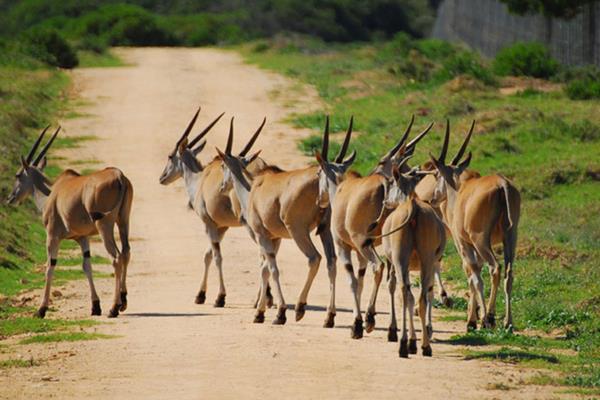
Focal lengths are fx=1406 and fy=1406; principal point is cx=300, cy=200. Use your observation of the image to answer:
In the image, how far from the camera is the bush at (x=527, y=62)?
37.2 m

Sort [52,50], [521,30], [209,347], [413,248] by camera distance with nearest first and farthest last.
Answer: [413,248] < [209,347] < [521,30] < [52,50]

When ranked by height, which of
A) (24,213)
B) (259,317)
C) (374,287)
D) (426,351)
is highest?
(374,287)

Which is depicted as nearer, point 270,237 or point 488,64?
point 270,237

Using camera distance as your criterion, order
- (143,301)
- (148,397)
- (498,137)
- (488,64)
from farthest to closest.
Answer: (488,64) < (498,137) < (143,301) < (148,397)

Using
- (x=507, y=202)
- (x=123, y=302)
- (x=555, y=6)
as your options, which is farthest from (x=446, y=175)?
(x=555, y=6)

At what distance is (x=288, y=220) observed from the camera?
15453mm

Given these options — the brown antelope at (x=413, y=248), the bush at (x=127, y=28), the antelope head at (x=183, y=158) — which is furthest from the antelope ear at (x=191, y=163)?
the bush at (x=127, y=28)

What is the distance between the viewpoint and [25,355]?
44.7 ft

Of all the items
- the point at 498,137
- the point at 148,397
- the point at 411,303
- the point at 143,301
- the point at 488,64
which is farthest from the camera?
the point at 488,64

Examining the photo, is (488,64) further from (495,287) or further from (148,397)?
(148,397)

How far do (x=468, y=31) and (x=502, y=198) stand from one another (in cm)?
3811

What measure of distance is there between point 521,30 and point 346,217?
28.6 meters

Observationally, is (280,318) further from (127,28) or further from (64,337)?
(127,28)

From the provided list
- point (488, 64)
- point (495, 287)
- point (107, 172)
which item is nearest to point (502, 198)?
point (495, 287)
